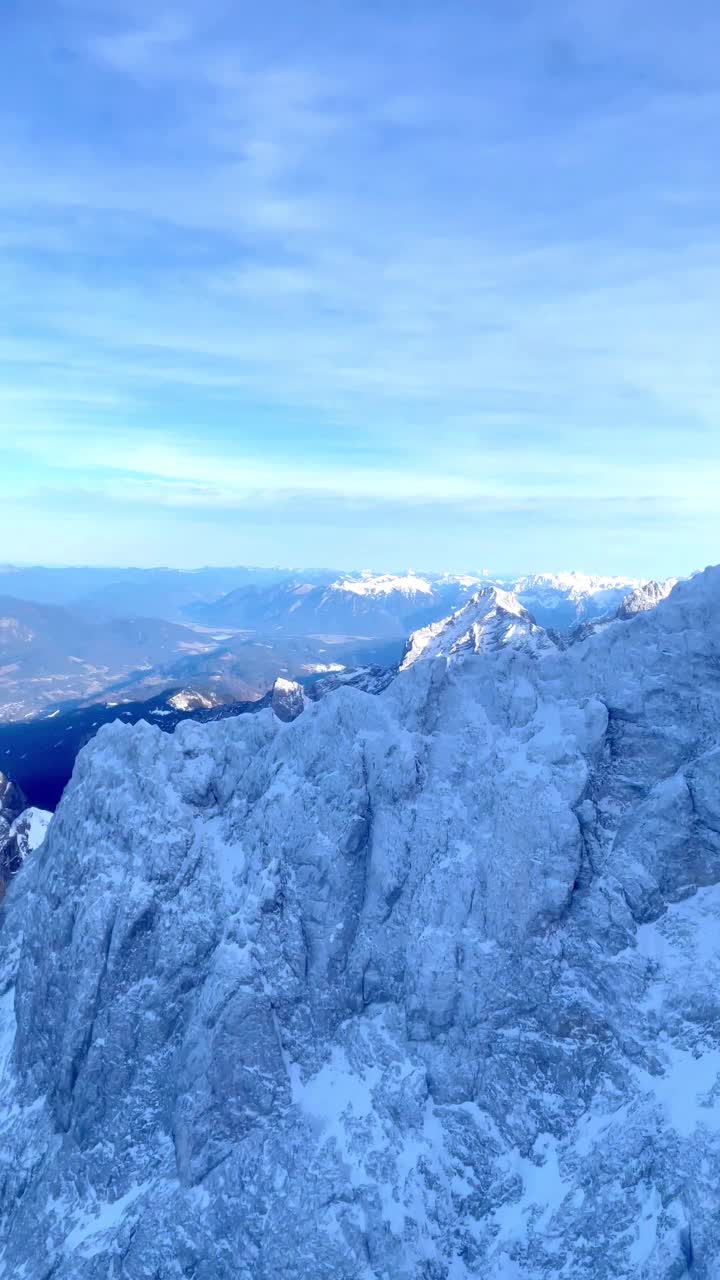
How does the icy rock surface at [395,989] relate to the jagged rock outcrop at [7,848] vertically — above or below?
above

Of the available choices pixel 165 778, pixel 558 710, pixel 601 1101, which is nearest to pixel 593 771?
pixel 558 710

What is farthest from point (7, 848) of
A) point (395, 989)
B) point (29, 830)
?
point (395, 989)

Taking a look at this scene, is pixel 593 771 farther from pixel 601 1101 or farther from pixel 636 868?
pixel 601 1101

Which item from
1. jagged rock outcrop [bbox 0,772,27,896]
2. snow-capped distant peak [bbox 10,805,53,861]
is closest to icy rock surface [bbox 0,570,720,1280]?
jagged rock outcrop [bbox 0,772,27,896]

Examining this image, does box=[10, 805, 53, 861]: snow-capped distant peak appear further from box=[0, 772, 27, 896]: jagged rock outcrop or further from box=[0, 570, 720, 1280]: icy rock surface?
box=[0, 570, 720, 1280]: icy rock surface

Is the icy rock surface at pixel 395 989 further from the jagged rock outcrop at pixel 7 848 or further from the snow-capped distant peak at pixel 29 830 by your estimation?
the snow-capped distant peak at pixel 29 830

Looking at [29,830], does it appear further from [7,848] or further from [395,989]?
[395,989]

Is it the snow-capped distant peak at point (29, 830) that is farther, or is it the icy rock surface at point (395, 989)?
the snow-capped distant peak at point (29, 830)

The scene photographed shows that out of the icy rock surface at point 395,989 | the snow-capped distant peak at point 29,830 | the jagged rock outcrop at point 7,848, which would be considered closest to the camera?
the icy rock surface at point 395,989

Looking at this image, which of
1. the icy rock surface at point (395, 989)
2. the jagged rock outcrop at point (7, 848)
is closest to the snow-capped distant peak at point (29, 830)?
A: the jagged rock outcrop at point (7, 848)
